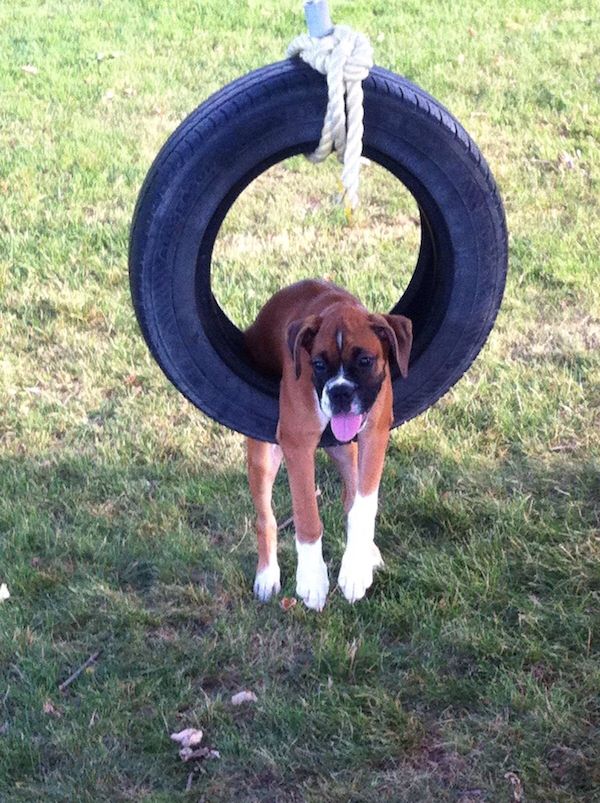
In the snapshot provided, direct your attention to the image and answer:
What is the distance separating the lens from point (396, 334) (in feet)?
11.7

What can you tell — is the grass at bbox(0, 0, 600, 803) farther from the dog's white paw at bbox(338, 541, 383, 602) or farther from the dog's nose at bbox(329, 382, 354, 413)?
the dog's nose at bbox(329, 382, 354, 413)

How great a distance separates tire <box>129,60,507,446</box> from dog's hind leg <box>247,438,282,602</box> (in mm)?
233

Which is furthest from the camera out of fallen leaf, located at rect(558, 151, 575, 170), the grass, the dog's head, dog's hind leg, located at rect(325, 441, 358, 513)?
fallen leaf, located at rect(558, 151, 575, 170)

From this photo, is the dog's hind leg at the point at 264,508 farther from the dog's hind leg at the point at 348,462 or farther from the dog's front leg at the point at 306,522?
the dog's front leg at the point at 306,522

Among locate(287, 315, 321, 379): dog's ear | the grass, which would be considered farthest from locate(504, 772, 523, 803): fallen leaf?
locate(287, 315, 321, 379): dog's ear

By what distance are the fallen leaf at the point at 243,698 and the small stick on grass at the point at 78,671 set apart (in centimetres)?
60

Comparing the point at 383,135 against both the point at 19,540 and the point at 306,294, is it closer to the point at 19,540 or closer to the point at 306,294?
the point at 306,294

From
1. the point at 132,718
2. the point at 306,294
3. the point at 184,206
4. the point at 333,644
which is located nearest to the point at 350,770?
the point at 333,644

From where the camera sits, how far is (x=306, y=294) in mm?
4012

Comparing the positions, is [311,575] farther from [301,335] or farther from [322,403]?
[301,335]

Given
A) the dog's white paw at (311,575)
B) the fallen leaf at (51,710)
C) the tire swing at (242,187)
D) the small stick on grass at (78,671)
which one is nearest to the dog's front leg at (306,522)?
the dog's white paw at (311,575)

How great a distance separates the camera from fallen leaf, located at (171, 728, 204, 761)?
12.4 feet

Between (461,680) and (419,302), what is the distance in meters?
1.44

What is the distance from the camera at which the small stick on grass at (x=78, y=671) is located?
4070 mm
